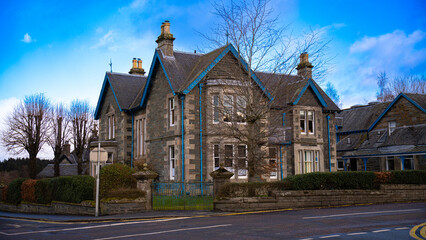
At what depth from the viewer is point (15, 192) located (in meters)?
27.7

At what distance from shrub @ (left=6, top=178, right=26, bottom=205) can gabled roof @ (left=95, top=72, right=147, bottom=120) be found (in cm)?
850

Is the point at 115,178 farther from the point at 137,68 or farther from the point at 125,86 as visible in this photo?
the point at 137,68

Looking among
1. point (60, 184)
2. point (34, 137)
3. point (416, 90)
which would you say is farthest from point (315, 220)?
point (416, 90)

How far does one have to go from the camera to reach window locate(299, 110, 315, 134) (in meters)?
29.6

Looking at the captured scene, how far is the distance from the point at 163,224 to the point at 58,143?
35748 mm

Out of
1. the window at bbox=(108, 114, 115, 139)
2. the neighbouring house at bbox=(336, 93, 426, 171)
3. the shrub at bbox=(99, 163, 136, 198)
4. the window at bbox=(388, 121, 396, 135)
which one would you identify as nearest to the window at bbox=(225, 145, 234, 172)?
the shrub at bbox=(99, 163, 136, 198)

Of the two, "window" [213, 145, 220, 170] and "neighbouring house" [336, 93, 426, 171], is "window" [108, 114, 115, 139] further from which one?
"neighbouring house" [336, 93, 426, 171]

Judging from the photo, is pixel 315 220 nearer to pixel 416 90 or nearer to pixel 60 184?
pixel 60 184

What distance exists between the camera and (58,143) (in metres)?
46.2

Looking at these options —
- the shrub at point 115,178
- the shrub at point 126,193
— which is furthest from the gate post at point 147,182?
the shrub at point 115,178

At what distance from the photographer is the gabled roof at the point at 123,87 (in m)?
32.0

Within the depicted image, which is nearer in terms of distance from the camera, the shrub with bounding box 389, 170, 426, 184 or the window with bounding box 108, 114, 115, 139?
the shrub with bounding box 389, 170, 426, 184

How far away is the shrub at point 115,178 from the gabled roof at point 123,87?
12441mm

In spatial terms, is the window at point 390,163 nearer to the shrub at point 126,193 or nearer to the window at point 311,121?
→ the window at point 311,121
